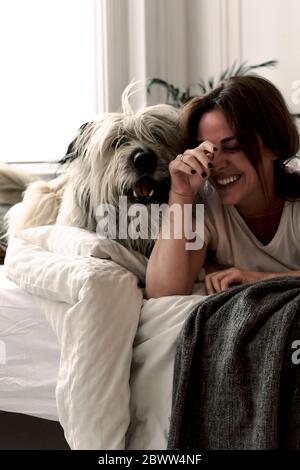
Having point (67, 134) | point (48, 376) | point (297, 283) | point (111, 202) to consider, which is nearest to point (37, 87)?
point (67, 134)

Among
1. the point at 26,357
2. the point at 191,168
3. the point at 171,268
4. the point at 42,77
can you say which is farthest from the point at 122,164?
the point at 42,77

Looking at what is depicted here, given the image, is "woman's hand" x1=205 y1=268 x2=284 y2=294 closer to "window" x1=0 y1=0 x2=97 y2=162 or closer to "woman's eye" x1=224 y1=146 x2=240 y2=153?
"woman's eye" x1=224 y1=146 x2=240 y2=153

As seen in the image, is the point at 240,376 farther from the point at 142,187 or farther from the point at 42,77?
the point at 42,77

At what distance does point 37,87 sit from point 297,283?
1973mm

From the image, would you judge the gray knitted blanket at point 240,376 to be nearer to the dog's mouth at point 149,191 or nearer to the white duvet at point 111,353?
the white duvet at point 111,353

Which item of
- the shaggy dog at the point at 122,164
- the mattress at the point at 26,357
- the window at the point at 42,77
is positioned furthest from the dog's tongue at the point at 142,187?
the window at the point at 42,77

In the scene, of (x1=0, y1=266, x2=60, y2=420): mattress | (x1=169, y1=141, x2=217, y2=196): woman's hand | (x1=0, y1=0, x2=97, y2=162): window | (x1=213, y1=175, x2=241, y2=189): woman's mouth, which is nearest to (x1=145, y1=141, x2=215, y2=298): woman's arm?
(x1=169, y1=141, x2=217, y2=196): woman's hand

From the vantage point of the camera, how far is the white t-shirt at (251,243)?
1.76m

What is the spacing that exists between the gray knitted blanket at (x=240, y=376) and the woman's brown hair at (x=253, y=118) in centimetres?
47

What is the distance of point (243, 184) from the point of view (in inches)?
67.7

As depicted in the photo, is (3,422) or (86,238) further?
(3,422)

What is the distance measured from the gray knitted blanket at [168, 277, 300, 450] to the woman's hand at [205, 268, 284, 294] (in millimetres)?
169

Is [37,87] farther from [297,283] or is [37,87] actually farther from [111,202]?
[297,283]

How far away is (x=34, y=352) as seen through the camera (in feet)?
5.45
